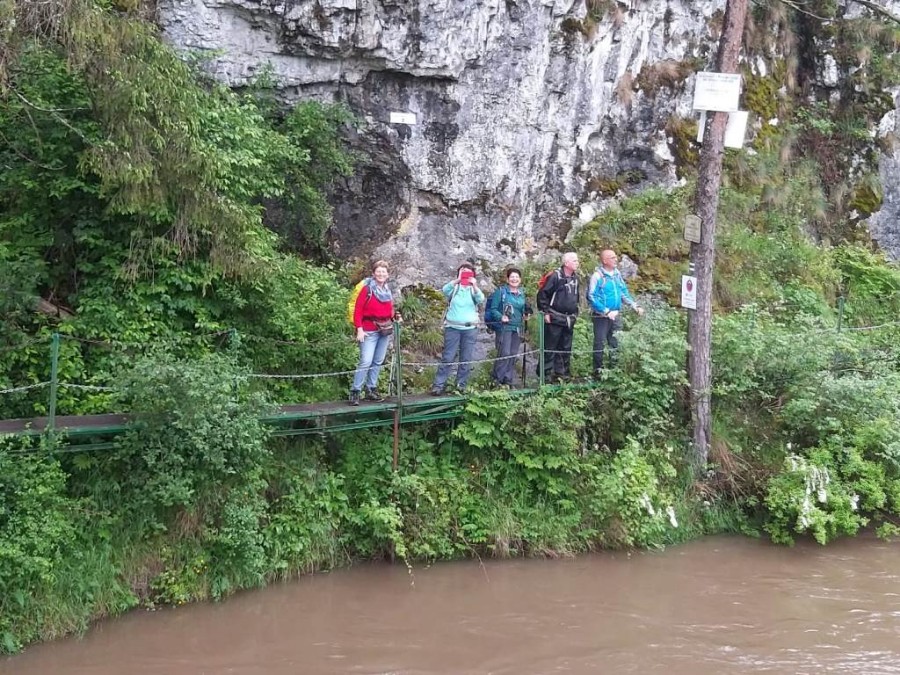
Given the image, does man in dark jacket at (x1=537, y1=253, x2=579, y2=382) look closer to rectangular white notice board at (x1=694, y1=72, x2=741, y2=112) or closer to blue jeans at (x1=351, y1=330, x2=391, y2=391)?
blue jeans at (x1=351, y1=330, x2=391, y2=391)

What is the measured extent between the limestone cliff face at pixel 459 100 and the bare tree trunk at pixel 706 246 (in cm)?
369

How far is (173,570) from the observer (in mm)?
7973

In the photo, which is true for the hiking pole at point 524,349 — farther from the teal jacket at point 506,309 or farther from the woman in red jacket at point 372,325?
the woman in red jacket at point 372,325

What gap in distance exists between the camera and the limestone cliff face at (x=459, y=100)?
1182cm

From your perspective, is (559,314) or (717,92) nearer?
(717,92)

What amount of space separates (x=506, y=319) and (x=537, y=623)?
377 centimetres

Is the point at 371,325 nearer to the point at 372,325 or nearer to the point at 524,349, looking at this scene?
the point at 372,325

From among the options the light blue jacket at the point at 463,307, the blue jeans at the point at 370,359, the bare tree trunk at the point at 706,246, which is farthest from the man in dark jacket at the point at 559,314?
the blue jeans at the point at 370,359

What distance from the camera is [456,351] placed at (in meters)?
10.1

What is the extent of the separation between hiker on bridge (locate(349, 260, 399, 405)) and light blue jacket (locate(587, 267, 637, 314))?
Result: 2.82 metres

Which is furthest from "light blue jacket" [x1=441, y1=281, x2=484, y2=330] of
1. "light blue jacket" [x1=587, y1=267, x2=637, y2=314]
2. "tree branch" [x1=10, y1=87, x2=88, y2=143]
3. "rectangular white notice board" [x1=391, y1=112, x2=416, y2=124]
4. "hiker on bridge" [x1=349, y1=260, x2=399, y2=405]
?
"tree branch" [x1=10, y1=87, x2=88, y2=143]

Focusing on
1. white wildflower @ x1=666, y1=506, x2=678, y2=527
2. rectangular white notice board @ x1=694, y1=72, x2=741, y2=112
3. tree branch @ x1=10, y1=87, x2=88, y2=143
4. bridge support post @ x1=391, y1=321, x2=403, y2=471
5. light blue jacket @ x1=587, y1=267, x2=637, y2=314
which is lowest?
white wildflower @ x1=666, y1=506, x2=678, y2=527

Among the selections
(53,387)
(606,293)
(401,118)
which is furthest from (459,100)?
(53,387)

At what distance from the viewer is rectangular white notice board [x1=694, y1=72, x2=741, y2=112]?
9805 millimetres
